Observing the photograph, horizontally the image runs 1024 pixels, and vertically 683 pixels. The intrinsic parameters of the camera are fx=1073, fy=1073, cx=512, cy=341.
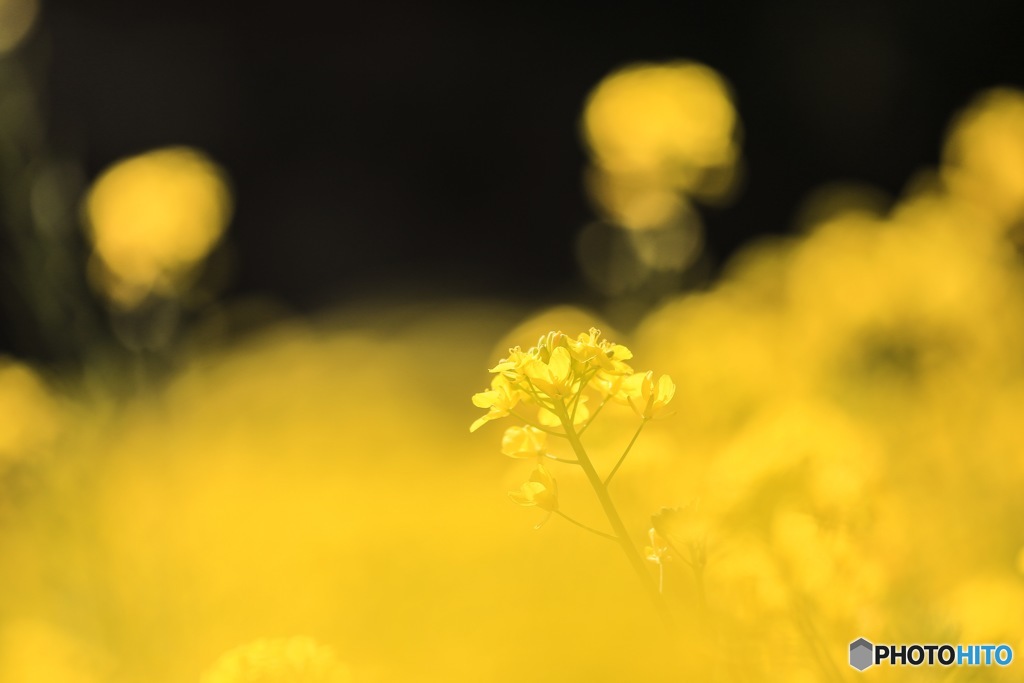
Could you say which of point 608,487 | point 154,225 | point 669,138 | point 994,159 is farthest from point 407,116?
point 608,487

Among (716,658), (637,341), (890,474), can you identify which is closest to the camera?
(716,658)

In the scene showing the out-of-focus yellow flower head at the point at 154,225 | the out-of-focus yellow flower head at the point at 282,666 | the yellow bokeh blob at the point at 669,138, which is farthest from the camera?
the out-of-focus yellow flower head at the point at 154,225

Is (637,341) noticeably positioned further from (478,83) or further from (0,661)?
(478,83)

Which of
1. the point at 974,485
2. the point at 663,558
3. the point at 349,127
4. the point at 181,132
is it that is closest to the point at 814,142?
the point at 349,127

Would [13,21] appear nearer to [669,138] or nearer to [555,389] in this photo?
[669,138]

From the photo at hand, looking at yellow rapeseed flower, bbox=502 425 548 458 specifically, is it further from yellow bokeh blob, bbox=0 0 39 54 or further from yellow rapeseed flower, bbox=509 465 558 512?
yellow bokeh blob, bbox=0 0 39 54

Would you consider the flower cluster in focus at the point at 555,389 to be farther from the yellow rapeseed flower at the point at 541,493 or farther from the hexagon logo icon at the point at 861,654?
the hexagon logo icon at the point at 861,654

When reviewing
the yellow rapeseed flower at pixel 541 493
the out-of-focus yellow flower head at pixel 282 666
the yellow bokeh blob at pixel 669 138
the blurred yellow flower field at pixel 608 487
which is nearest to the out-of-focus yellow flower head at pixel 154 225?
the blurred yellow flower field at pixel 608 487
